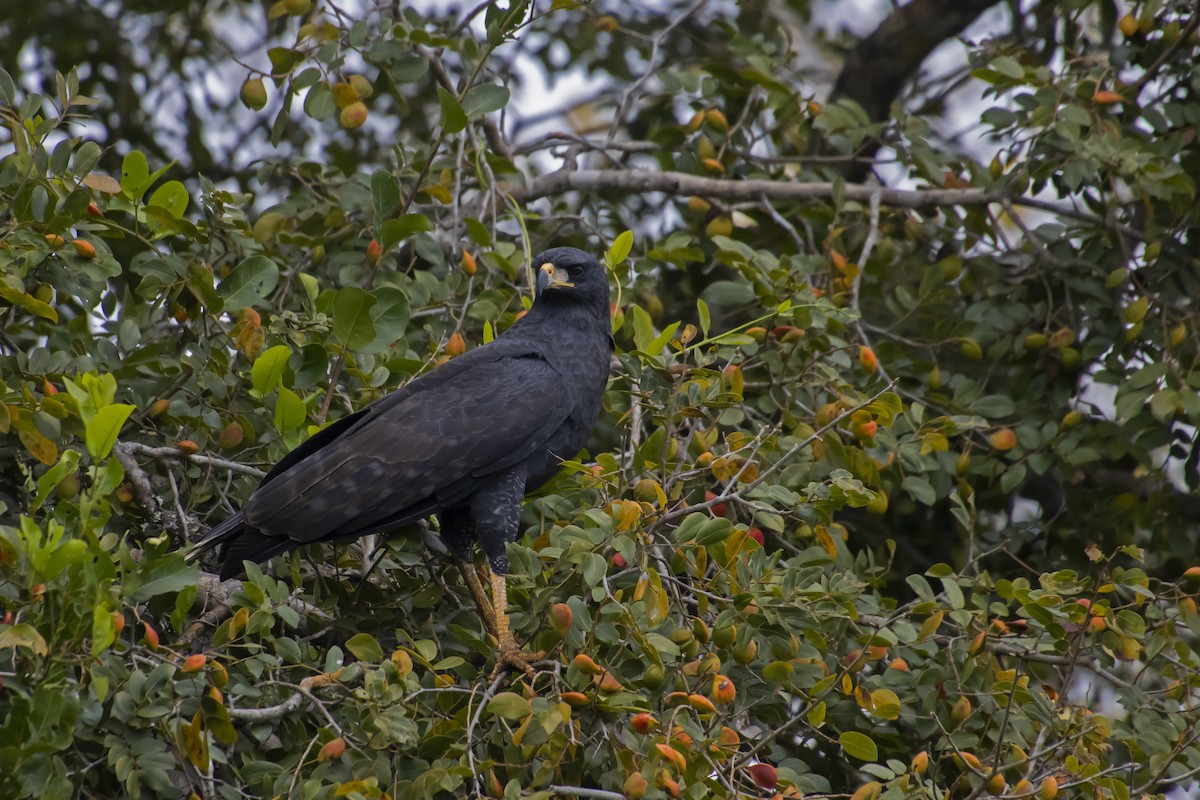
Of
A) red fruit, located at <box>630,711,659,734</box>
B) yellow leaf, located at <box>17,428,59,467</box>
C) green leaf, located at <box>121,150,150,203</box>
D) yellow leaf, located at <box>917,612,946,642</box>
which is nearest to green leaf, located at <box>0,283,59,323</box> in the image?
yellow leaf, located at <box>17,428,59,467</box>

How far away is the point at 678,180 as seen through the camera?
4.80m

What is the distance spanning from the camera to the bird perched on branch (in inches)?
130

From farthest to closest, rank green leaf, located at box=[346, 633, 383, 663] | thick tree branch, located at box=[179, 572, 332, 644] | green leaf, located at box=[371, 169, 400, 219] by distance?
green leaf, located at box=[371, 169, 400, 219], thick tree branch, located at box=[179, 572, 332, 644], green leaf, located at box=[346, 633, 383, 663]

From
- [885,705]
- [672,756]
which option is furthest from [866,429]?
[672,756]

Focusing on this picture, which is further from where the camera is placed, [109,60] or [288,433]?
[109,60]

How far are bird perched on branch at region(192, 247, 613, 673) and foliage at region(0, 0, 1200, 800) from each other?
0.12 m

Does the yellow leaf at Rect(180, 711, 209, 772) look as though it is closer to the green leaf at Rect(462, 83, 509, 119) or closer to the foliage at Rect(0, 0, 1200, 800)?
the foliage at Rect(0, 0, 1200, 800)

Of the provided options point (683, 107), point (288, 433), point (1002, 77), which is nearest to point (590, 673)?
point (288, 433)

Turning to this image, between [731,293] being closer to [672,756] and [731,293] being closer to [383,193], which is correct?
[383,193]

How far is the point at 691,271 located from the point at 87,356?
9.00ft

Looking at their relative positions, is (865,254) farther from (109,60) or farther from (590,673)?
(109,60)

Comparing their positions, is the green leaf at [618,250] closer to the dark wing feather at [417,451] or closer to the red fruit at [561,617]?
the dark wing feather at [417,451]

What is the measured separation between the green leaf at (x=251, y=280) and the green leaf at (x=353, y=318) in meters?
0.30

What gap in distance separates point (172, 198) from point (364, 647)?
4.99ft
